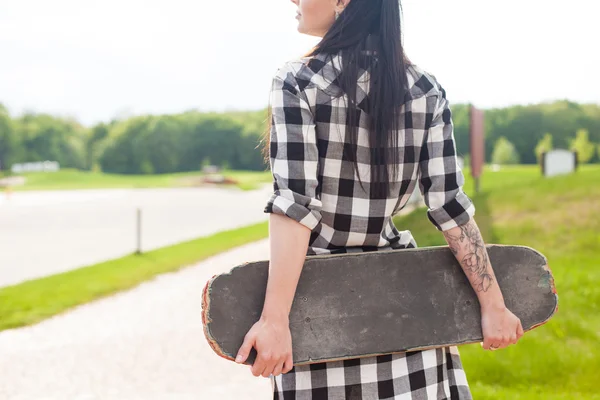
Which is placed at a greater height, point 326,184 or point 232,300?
point 326,184

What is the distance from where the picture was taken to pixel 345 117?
141cm

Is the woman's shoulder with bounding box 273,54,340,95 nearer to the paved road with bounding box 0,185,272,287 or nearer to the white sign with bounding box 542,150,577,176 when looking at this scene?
the paved road with bounding box 0,185,272,287

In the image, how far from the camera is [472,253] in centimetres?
148

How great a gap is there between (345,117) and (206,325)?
549 millimetres

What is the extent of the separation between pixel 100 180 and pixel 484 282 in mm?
79769

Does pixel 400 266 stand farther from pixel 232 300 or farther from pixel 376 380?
pixel 232 300

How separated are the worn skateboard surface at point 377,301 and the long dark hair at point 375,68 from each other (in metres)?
0.20

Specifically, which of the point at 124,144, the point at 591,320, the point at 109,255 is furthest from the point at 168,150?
the point at 591,320

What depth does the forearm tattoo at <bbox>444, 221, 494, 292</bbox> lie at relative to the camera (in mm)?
1482

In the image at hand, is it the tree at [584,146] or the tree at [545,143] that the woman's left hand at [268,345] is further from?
the tree at [584,146]

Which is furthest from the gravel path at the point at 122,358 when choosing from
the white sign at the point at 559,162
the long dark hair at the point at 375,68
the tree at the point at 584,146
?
the tree at the point at 584,146

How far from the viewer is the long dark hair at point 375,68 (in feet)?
4.66

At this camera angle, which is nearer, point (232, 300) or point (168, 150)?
point (232, 300)

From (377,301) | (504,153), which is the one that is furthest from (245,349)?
(504,153)
